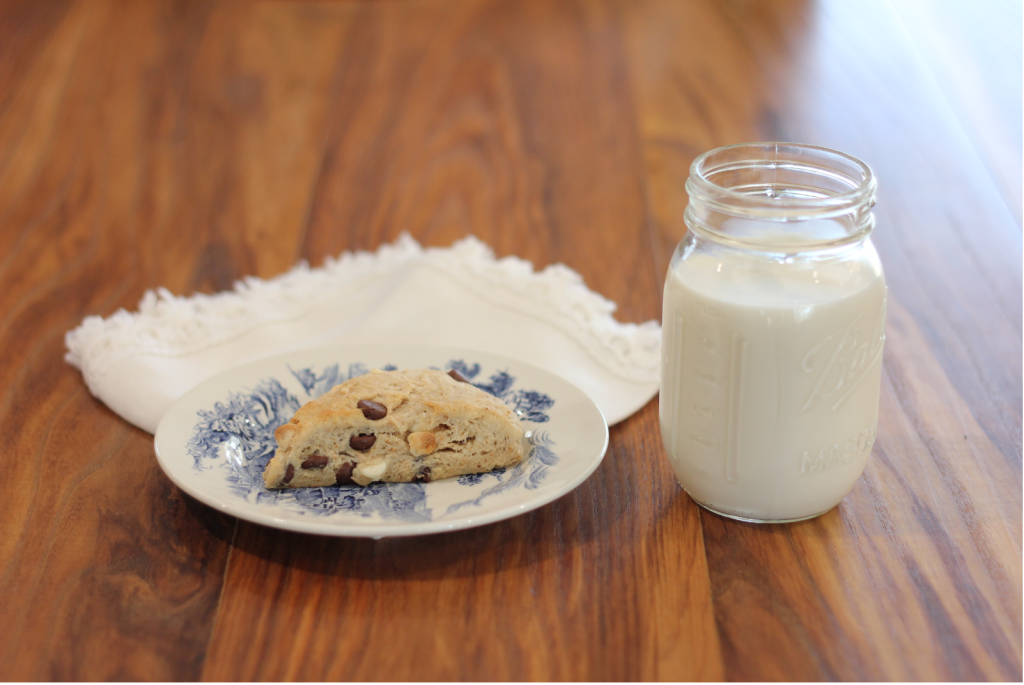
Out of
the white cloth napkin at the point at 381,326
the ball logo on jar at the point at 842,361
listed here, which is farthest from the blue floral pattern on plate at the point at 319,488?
the ball logo on jar at the point at 842,361

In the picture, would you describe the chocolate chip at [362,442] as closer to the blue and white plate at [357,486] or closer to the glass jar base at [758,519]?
the blue and white plate at [357,486]

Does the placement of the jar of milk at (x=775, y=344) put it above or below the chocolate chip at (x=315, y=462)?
above

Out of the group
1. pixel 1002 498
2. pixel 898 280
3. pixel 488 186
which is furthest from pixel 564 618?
pixel 488 186

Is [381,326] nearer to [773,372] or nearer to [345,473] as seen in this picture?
[345,473]

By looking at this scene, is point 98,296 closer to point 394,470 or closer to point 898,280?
point 394,470

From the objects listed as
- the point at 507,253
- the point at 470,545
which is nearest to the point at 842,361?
the point at 470,545

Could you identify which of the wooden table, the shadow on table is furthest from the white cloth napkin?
the shadow on table
